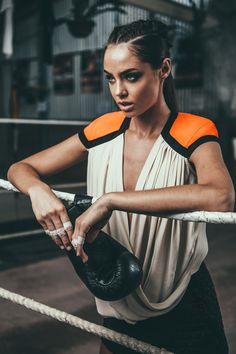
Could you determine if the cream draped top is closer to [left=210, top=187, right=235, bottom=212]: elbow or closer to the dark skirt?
the dark skirt

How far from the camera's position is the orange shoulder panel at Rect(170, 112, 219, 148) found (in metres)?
1.11

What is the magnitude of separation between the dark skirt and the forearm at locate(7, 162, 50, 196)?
1.51ft

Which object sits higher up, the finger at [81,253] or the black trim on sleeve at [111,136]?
the black trim on sleeve at [111,136]

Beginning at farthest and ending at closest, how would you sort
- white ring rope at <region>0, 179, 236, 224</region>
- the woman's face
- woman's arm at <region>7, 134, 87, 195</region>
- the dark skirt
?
woman's arm at <region>7, 134, 87, 195</region>, the dark skirt, the woman's face, white ring rope at <region>0, 179, 236, 224</region>

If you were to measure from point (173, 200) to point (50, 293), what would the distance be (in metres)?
2.06

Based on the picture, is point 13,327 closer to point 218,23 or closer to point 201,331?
point 201,331

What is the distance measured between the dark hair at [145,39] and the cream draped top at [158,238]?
169mm

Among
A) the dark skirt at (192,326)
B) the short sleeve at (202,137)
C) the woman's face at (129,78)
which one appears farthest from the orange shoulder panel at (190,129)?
the dark skirt at (192,326)

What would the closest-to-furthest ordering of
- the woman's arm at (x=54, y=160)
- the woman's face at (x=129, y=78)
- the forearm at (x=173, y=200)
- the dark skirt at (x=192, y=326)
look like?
the forearm at (x=173, y=200) → the woman's face at (x=129, y=78) → the dark skirt at (x=192, y=326) → the woman's arm at (x=54, y=160)

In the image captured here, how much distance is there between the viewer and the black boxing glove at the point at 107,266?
3.35 feet

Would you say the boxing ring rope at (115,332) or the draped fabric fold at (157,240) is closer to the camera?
the boxing ring rope at (115,332)

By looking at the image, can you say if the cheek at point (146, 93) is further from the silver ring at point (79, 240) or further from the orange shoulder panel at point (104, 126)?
the silver ring at point (79, 240)

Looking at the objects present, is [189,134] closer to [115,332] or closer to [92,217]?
[92,217]

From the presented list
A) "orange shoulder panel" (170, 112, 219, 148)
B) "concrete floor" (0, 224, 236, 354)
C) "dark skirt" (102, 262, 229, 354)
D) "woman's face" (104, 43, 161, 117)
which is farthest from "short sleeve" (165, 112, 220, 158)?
"concrete floor" (0, 224, 236, 354)
